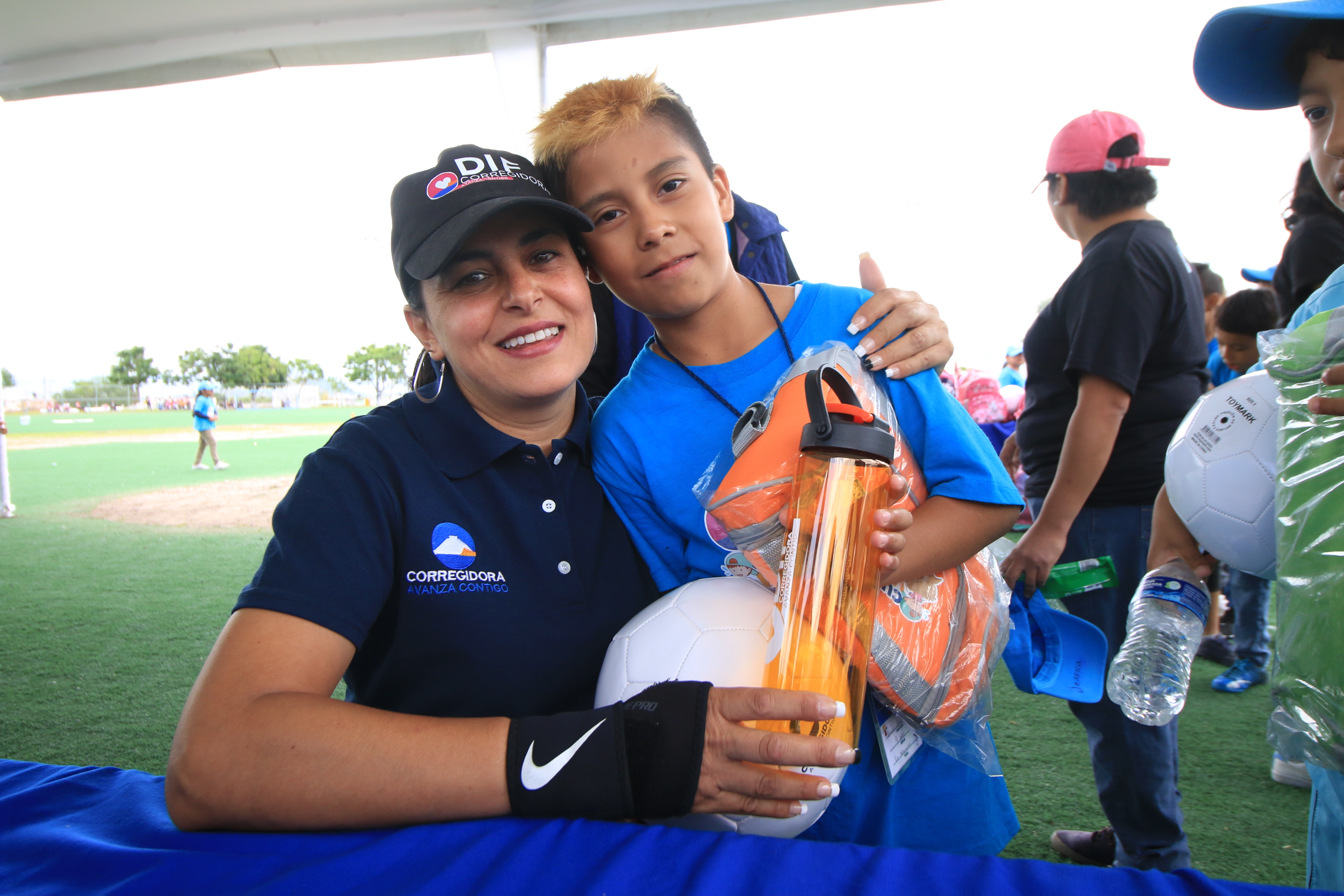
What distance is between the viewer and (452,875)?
0.77 metres

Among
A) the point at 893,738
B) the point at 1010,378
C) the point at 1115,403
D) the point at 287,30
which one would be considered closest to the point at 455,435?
the point at 893,738

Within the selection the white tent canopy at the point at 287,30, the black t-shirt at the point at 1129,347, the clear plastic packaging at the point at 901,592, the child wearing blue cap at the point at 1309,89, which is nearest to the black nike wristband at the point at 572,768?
the clear plastic packaging at the point at 901,592

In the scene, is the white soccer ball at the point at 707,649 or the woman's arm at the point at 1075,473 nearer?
the white soccer ball at the point at 707,649

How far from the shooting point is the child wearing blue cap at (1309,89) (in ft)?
3.45

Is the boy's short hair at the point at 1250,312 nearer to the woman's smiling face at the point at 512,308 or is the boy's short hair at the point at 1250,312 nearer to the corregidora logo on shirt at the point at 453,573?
the woman's smiling face at the point at 512,308

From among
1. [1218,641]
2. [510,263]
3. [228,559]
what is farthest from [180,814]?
[228,559]

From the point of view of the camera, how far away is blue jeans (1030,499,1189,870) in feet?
6.40

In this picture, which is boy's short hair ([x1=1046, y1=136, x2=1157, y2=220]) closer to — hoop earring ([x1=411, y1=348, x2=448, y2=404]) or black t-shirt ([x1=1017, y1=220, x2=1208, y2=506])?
black t-shirt ([x1=1017, y1=220, x2=1208, y2=506])

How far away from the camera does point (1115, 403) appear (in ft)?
6.68

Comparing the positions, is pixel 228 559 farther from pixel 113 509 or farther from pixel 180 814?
pixel 180 814

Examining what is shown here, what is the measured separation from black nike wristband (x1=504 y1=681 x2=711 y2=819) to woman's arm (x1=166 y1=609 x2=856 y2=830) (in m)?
0.02

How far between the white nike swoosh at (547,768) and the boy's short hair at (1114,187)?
2192 mm

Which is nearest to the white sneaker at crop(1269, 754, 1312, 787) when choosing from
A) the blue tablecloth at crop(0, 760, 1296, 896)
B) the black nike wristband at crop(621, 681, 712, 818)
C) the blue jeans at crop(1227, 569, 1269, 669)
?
the blue jeans at crop(1227, 569, 1269, 669)

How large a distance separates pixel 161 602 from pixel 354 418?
5434 millimetres
